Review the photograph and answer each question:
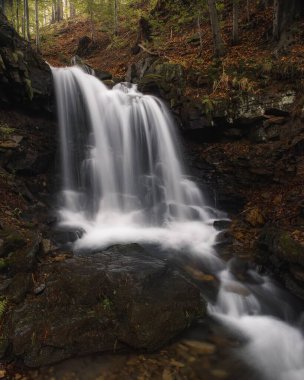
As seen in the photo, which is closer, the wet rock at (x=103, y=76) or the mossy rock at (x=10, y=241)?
the mossy rock at (x=10, y=241)

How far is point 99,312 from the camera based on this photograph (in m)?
4.45

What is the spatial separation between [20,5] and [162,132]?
15.9 metres

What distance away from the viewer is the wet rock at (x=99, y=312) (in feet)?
13.3

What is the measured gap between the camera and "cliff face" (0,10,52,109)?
842 centimetres

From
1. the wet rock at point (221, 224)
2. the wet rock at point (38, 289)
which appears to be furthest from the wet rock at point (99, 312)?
the wet rock at point (221, 224)

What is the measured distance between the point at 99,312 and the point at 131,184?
20.9 feet

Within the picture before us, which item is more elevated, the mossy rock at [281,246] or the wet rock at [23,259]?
the wet rock at [23,259]

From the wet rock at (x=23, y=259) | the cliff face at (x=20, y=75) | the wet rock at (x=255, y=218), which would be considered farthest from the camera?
the cliff face at (x=20, y=75)

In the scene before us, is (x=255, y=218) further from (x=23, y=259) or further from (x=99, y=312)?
(x=23, y=259)

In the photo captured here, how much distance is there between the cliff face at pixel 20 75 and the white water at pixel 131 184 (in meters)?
0.77

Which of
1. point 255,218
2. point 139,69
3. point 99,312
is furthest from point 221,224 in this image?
point 139,69

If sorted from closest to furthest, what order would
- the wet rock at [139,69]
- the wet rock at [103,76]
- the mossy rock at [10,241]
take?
1. the mossy rock at [10,241]
2. the wet rock at [139,69]
3. the wet rock at [103,76]

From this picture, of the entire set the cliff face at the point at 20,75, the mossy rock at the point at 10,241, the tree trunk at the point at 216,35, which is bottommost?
the mossy rock at the point at 10,241

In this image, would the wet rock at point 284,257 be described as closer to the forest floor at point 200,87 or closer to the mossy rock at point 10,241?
the forest floor at point 200,87
